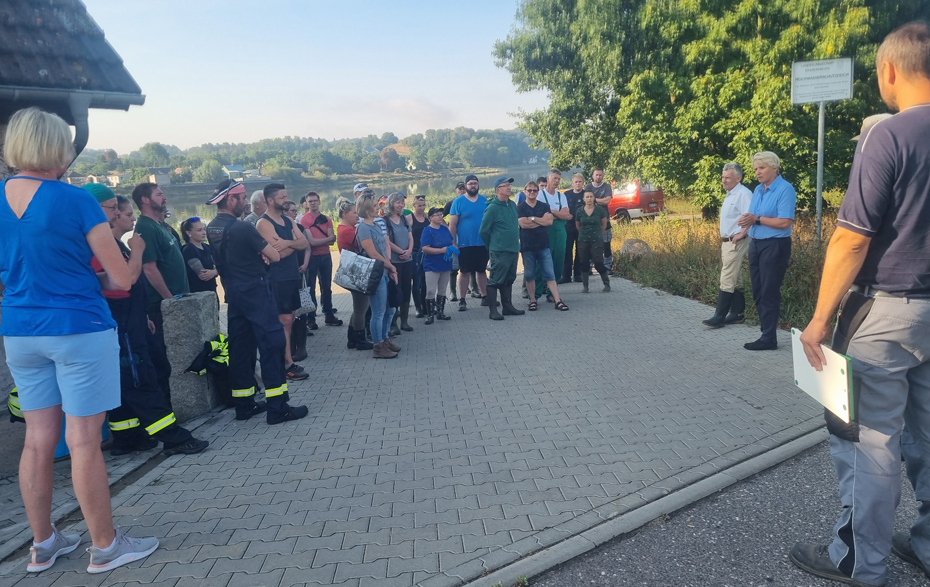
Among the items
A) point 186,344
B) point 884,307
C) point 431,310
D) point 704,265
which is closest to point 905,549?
point 884,307

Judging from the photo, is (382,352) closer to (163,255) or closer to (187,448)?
(163,255)

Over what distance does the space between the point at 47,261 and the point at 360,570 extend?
2.02 meters

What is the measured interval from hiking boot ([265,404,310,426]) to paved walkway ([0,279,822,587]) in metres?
0.09

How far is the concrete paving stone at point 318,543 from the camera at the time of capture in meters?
3.20

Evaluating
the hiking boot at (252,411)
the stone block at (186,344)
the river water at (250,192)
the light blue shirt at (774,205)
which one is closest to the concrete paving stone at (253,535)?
the hiking boot at (252,411)

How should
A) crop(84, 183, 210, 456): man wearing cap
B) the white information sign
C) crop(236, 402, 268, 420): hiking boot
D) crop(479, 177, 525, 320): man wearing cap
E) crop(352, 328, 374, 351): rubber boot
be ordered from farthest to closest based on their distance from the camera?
crop(479, 177, 525, 320): man wearing cap, the white information sign, crop(352, 328, 374, 351): rubber boot, crop(236, 402, 268, 420): hiking boot, crop(84, 183, 210, 456): man wearing cap

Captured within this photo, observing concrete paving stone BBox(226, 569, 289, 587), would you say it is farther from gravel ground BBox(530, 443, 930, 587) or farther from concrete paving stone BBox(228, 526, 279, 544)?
gravel ground BBox(530, 443, 930, 587)

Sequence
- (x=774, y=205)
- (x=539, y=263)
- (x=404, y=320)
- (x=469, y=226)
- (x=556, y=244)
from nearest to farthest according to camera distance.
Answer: (x=774, y=205) → (x=404, y=320) → (x=469, y=226) → (x=539, y=263) → (x=556, y=244)

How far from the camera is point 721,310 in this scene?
7660mm

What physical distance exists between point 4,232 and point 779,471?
14.2 feet

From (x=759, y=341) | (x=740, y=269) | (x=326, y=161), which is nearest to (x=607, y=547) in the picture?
(x=759, y=341)

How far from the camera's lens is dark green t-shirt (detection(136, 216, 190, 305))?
5312 millimetres

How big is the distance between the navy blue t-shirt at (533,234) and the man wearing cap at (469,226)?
23.0 inches

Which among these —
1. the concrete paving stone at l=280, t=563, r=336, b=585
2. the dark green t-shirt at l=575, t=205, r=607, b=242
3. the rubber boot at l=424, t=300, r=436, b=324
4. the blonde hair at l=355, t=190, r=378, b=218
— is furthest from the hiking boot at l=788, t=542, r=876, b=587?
the dark green t-shirt at l=575, t=205, r=607, b=242
